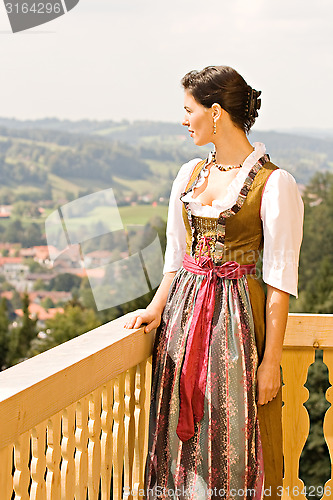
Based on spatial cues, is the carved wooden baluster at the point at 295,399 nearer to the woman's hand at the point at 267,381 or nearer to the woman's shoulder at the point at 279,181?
the woman's hand at the point at 267,381

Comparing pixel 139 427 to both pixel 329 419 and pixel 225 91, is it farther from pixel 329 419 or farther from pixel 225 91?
pixel 225 91

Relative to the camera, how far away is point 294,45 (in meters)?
29.1

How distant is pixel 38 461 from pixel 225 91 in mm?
888

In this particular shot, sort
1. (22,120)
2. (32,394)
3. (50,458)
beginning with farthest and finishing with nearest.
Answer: (22,120)
(50,458)
(32,394)

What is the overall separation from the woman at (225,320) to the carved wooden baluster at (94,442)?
19cm

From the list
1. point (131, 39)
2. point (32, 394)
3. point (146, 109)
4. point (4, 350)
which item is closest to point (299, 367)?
point (32, 394)

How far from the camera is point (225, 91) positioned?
5.27 feet

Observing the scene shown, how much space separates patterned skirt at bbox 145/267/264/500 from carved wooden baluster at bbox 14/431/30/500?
1.58 ft

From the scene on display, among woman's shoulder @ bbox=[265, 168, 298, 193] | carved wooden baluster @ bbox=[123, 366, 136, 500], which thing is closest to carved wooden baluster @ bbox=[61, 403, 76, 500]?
→ carved wooden baluster @ bbox=[123, 366, 136, 500]

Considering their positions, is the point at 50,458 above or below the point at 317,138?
above

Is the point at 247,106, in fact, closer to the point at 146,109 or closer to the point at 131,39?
the point at 146,109

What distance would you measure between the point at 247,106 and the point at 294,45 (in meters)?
29.0

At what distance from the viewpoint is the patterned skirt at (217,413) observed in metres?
1.56

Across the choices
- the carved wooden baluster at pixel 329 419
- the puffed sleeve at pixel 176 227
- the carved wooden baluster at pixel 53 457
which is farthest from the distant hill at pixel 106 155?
the carved wooden baluster at pixel 53 457
